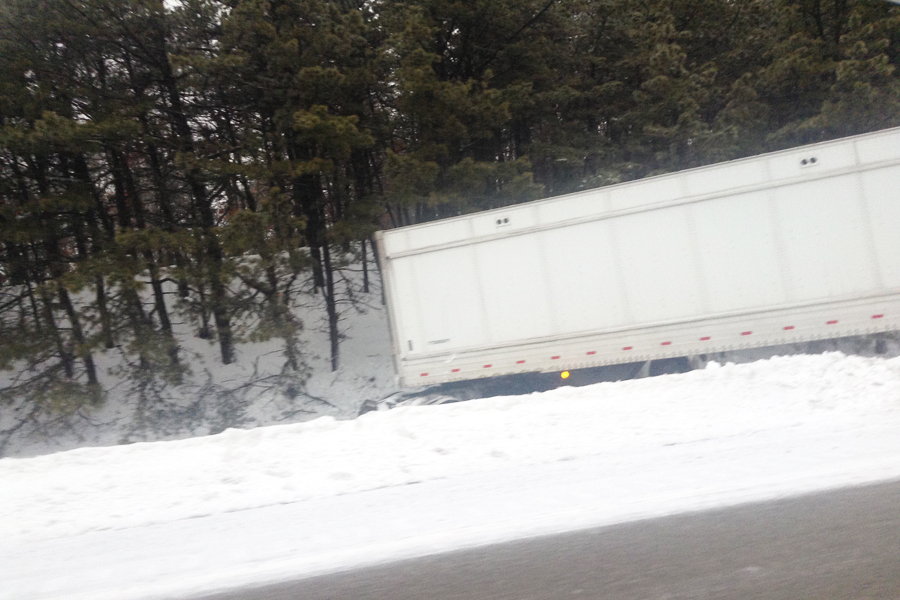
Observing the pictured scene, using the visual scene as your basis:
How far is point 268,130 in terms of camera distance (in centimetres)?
1716

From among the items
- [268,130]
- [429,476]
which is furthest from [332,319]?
[429,476]

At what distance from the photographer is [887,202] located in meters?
10.2

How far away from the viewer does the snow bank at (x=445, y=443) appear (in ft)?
19.9

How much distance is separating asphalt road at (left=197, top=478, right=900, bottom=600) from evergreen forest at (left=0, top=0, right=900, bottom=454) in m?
12.1

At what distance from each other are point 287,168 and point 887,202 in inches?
469

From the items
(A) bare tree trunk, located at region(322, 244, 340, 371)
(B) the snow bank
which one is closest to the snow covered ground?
(B) the snow bank

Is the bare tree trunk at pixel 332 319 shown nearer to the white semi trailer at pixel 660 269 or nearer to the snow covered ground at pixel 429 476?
the white semi trailer at pixel 660 269

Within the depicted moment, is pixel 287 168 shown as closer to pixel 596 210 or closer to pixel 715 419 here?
pixel 596 210

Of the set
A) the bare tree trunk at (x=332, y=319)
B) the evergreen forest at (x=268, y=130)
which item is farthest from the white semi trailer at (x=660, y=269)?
the bare tree trunk at (x=332, y=319)

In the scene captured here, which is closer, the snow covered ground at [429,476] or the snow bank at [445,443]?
the snow covered ground at [429,476]

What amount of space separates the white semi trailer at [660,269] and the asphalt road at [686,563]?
6241 mm

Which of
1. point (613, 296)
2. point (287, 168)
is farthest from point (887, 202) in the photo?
point (287, 168)

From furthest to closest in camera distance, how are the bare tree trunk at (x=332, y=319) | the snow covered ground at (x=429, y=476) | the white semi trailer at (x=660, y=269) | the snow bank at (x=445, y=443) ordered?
the bare tree trunk at (x=332, y=319)
the white semi trailer at (x=660, y=269)
the snow bank at (x=445, y=443)
the snow covered ground at (x=429, y=476)

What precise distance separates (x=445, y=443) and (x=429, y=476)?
78 cm
